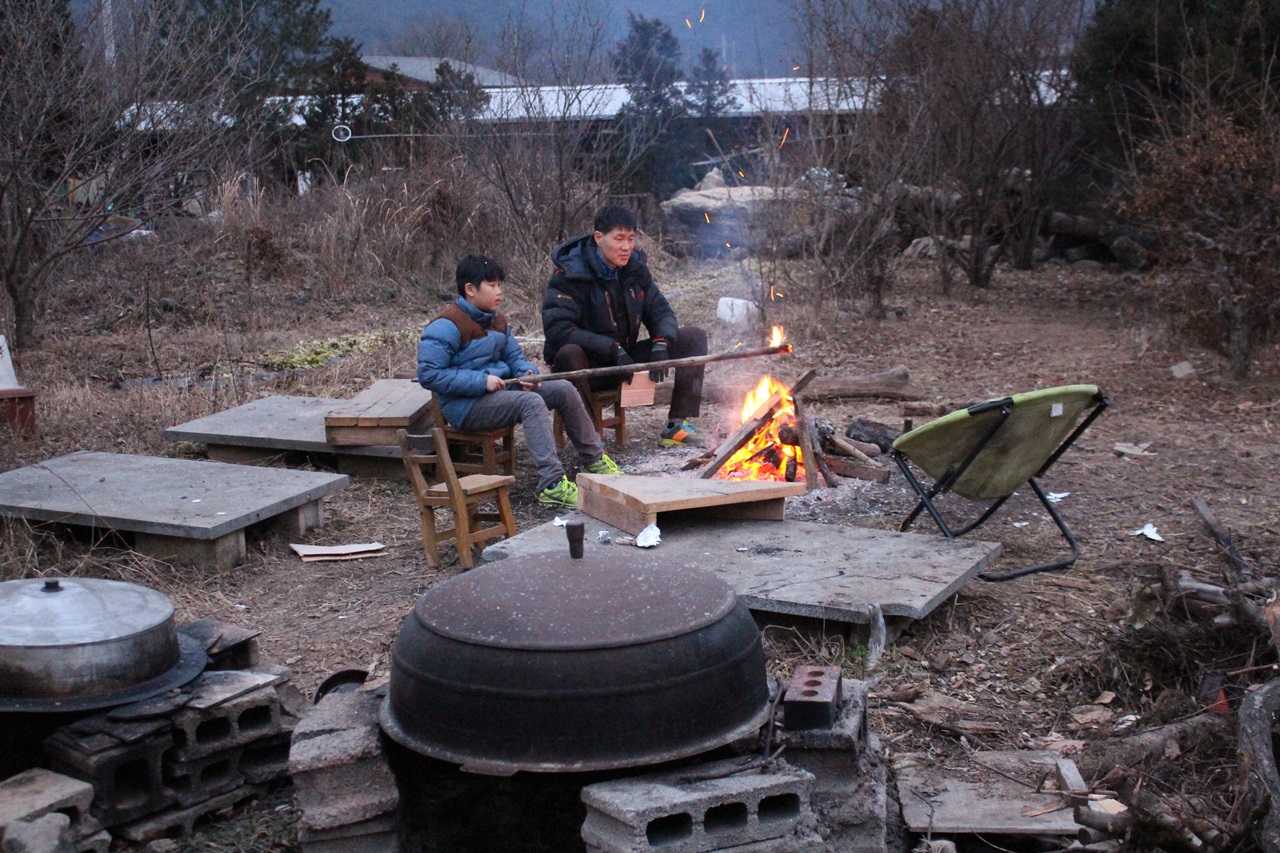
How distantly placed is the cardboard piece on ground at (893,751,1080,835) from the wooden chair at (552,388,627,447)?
3.70 metres

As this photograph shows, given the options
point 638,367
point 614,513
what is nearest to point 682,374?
point 638,367

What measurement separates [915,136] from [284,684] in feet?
32.2

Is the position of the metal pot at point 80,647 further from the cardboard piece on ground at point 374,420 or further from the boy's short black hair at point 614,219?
the boy's short black hair at point 614,219

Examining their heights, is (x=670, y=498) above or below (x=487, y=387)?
below

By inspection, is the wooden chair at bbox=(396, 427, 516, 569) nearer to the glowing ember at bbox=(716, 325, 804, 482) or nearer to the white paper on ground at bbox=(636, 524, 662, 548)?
the white paper on ground at bbox=(636, 524, 662, 548)

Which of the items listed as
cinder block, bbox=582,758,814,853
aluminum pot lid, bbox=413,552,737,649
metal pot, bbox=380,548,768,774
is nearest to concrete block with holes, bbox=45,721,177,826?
metal pot, bbox=380,548,768,774

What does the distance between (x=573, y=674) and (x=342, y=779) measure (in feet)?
2.23

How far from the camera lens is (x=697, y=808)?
260 centimetres

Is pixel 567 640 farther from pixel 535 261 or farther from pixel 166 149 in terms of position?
pixel 535 261

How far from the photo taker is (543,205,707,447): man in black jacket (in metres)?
6.82

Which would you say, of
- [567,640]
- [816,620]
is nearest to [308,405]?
[816,620]

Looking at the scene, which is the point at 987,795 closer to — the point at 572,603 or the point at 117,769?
the point at 572,603

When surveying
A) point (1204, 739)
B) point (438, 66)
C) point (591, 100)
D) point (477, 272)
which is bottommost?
point (1204, 739)

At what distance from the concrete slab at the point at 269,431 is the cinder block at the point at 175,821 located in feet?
11.1
